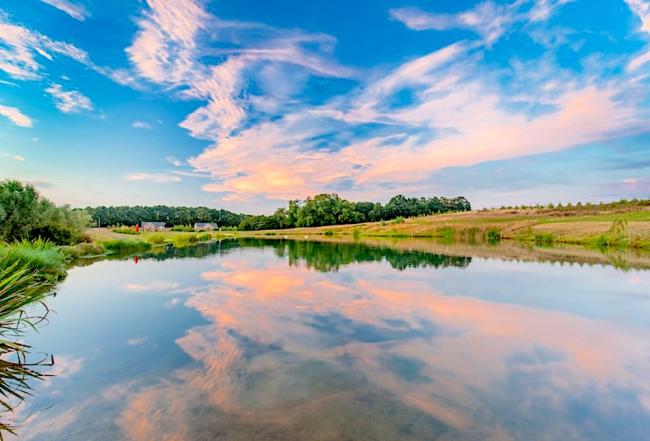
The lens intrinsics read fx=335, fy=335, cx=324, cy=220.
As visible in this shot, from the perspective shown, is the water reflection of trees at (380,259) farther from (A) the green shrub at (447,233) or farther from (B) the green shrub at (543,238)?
(A) the green shrub at (447,233)

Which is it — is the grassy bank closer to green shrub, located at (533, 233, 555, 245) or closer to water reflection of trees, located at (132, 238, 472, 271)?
green shrub, located at (533, 233, 555, 245)

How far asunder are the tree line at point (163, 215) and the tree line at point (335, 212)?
114 feet

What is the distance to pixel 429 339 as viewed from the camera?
8.09m

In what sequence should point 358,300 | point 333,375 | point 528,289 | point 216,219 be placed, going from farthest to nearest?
point 216,219, point 528,289, point 358,300, point 333,375

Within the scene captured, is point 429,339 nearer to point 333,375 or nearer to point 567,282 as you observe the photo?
point 333,375

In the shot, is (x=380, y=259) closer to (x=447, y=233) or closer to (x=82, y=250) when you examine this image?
(x=82, y=250)

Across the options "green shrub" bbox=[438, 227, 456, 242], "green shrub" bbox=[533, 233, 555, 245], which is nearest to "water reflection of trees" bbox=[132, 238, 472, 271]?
"green shrub" bbox=[533, 233, 555, 245]

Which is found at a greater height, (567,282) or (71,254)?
(71,254)

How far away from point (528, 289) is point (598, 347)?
23.4ft

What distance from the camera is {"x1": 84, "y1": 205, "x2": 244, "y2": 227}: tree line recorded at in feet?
433

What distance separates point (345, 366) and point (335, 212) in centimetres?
11388

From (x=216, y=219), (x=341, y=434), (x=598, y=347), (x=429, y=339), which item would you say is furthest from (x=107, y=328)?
(x=216, y=219)

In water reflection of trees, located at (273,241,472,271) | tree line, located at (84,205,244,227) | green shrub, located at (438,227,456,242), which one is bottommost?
water reflection of trees, located at (273,241,472,271)

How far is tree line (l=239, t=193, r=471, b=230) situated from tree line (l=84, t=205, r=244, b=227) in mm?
34649
